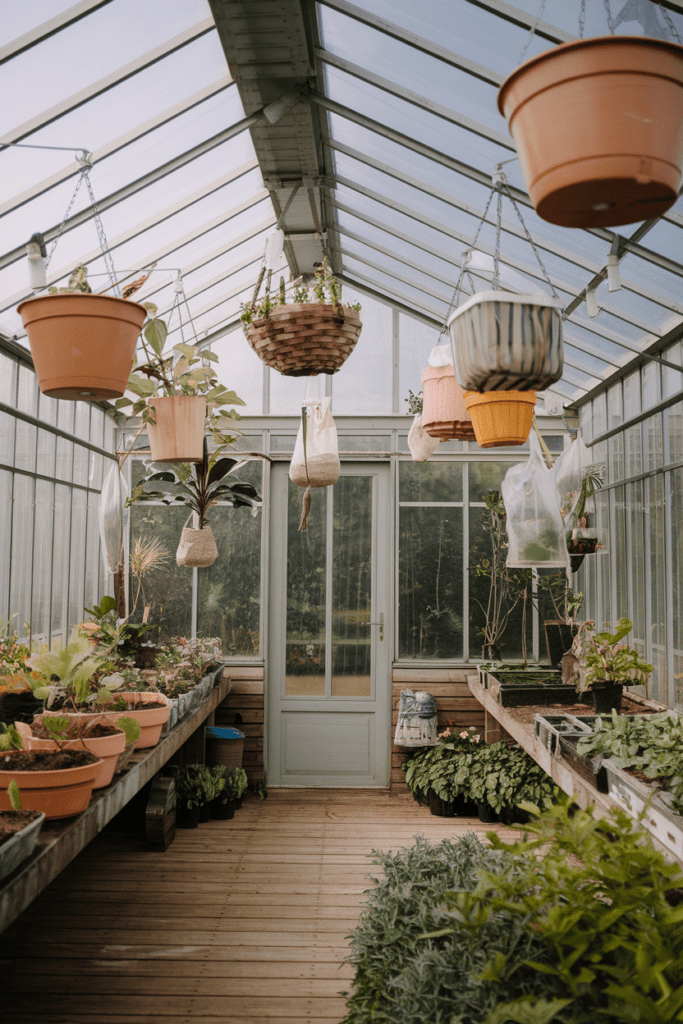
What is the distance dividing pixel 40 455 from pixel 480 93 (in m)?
3.12

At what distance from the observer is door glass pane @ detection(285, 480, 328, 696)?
21.7 ft

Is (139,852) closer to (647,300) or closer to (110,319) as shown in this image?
(110,319)

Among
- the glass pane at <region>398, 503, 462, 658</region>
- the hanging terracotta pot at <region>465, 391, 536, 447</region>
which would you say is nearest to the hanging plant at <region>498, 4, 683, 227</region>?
the hanging terracotta pot at <region>465, 391, 536, 447</region>

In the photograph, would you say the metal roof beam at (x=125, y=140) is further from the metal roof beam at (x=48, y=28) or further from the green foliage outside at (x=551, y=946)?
the green foliage outside at (x=551, y=946)

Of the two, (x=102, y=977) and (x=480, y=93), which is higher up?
(x=480, y=93)

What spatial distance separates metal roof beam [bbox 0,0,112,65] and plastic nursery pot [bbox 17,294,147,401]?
124 centimetres

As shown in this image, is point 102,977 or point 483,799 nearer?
point 102,977

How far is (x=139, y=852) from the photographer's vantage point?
4.78m

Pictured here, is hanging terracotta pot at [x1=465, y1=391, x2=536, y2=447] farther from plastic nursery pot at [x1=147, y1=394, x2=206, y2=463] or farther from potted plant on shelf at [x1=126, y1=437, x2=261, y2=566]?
potted plant on shelf at [x1=126, y1=437, x2=261, y2=566]

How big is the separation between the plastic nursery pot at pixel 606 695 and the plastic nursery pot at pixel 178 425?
6.73 feet

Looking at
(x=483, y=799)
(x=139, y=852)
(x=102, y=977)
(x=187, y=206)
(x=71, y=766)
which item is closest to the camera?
(x=71, y=766)

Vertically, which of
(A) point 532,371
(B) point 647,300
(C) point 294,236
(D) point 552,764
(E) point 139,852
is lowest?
(E) point 139,852

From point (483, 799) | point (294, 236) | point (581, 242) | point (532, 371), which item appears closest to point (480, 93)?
point (581, 242)

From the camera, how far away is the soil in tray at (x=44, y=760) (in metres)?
2.30
